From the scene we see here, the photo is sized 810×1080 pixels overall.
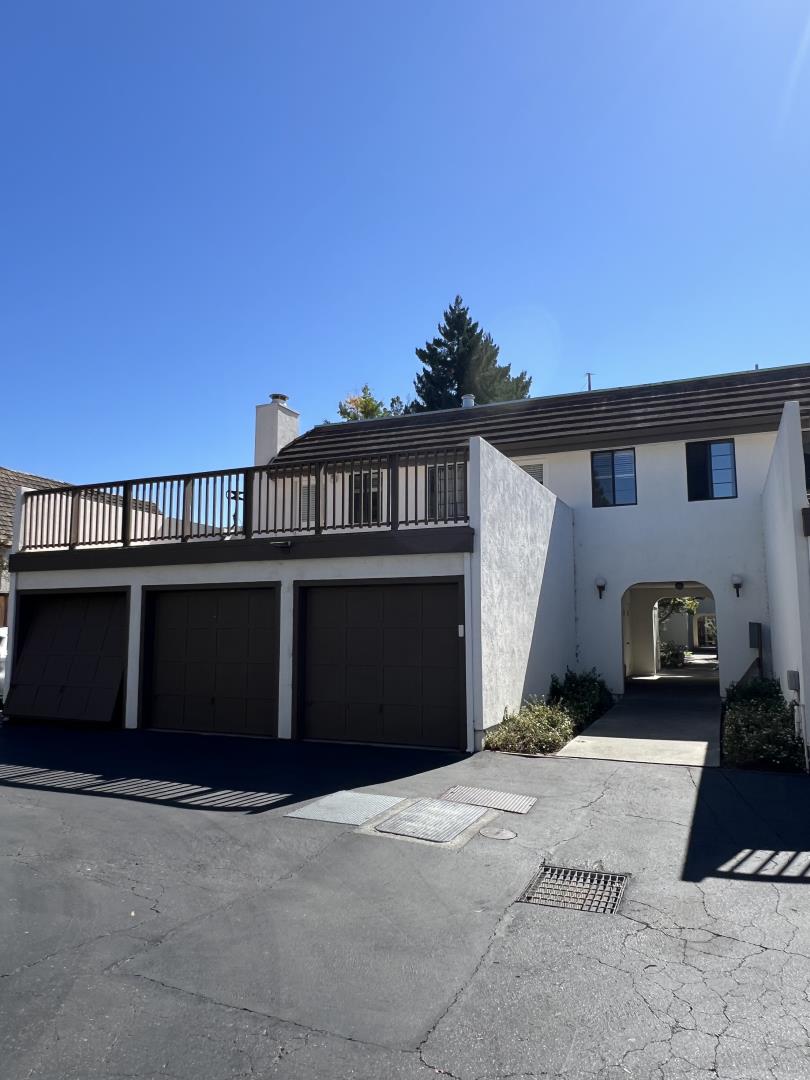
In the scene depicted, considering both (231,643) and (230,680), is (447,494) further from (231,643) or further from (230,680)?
(230,680)

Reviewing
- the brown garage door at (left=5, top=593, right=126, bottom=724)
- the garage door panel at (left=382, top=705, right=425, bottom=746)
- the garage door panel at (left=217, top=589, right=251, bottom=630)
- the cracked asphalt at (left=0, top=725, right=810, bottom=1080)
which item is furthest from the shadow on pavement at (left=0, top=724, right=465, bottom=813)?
the garage door panel at (left=217, top=589, right=251, bottom=630)

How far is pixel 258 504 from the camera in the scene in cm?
1234

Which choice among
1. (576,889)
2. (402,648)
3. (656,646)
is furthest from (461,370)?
(576,889)

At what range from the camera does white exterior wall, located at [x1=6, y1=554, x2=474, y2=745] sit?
11.1 m

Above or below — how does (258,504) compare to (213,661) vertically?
above

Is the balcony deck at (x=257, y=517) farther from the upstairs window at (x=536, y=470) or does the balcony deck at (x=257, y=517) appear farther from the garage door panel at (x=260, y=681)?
the upstairs window at (x=536, y=470)

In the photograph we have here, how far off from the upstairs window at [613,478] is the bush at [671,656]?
537 inches

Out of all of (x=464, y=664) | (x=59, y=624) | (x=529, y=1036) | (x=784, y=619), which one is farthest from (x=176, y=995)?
(x=59, y=624)

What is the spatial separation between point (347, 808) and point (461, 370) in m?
40.2

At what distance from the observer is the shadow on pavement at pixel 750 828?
5734 millimetres

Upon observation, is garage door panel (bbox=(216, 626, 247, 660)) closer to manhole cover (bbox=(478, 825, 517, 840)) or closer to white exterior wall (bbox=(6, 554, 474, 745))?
white exterior wall (bbox=(6, 554, 474, 745))

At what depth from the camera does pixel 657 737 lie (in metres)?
11.6

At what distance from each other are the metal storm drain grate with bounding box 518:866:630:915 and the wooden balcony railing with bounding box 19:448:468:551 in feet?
19.8

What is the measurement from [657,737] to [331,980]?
8.86 m
